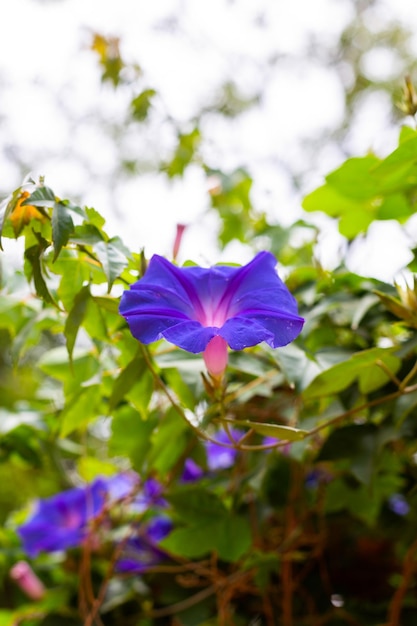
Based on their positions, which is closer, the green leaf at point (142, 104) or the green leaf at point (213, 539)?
the green leaf at point (213, 539)

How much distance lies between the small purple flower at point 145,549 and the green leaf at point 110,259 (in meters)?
0.54

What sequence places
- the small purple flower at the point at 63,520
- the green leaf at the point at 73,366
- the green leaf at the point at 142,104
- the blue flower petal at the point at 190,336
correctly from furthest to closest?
the green leaf at the point at 142,104, the small purple flower at the point at 63,520, the green leaf at the point at 73,366, the blue flower petal at the point at 190,336

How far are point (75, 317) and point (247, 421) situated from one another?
0.15m

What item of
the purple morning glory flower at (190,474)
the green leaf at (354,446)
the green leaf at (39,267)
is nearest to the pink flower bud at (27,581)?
the purple morning glory flower at (190,474)

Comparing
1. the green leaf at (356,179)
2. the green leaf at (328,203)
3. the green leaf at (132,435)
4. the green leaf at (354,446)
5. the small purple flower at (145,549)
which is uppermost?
the green leaf at (356,179)

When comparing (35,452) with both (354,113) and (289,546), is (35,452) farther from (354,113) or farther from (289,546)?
(354,113)

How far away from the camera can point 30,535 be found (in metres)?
0.92

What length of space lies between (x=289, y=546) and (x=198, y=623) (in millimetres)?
137

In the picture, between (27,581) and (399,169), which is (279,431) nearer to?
(399,169)

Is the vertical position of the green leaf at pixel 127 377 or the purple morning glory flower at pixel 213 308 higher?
the purple morning glory flower at pixel 213 308

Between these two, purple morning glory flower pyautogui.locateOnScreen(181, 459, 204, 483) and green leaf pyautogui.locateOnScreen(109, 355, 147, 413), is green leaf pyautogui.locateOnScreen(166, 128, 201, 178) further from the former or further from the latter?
green leaf pyautogui.locateOnScreen(109, 355, 147, 413)

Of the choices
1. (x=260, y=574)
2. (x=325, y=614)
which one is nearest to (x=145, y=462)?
(x=260, y=574)

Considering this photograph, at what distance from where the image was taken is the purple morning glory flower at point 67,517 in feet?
2.89

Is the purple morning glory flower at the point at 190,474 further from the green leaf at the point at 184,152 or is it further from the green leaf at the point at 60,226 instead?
the green leaf at the point at 60,226
